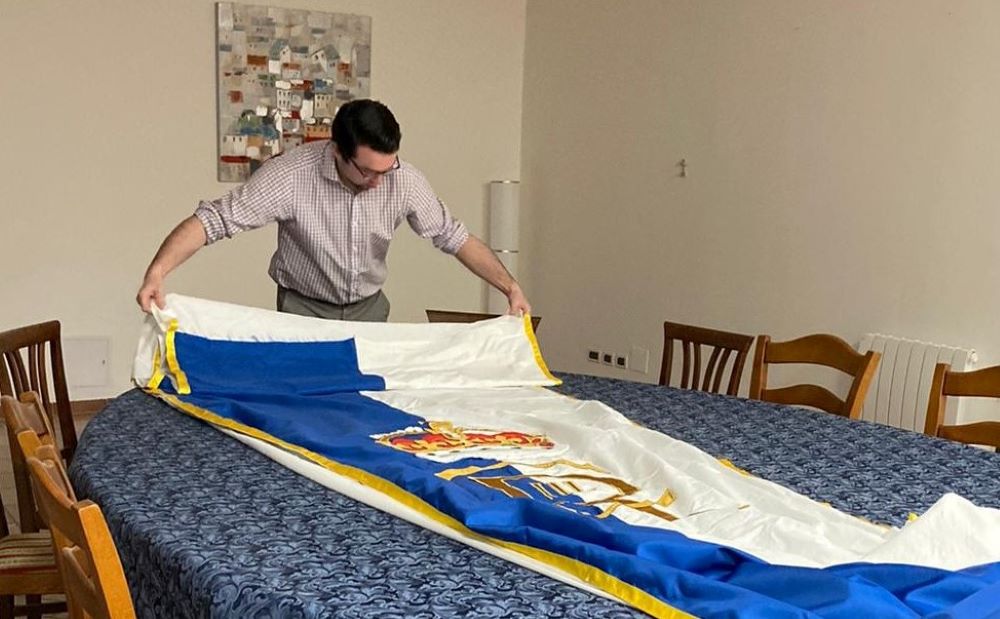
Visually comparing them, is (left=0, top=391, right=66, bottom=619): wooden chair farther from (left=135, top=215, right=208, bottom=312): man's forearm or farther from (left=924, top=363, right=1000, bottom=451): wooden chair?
(left=924, top=363, right=1000, bottom=451): wooden chair

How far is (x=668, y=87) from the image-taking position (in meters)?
4.95

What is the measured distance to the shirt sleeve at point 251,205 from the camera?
2916 mm

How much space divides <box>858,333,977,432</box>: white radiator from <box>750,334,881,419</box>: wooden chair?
3.30 feet

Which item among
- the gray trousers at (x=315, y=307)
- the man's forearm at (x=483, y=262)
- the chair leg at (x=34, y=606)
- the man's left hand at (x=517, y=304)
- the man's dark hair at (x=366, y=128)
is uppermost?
the man's dark hair at (x=366, y=128)

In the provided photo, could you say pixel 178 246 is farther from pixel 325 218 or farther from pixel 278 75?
pixel 278 75

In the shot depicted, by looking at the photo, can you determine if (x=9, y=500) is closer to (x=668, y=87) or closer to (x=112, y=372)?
(x=112, y=372)

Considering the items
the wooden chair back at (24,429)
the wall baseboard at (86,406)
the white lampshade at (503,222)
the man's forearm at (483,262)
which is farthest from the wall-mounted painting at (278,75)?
the wooden chair back at (24,429)

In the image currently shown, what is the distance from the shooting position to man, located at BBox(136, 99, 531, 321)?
287cm

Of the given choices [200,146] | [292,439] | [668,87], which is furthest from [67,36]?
[292,439]

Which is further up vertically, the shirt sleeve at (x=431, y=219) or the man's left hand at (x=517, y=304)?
the shirt sleeve at (x=431, y=219)

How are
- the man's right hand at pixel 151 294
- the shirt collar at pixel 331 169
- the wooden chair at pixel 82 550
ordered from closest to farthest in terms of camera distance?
the wooden chair at pixel 82 550 < the man's right hand at pixel 151 294 < the shirt collar at pixel 331 169

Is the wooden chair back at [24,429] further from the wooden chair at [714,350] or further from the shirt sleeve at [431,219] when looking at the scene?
the wooden chair at [714,350]

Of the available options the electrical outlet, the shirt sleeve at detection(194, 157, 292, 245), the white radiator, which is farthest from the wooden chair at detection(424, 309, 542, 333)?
the electrical outlet

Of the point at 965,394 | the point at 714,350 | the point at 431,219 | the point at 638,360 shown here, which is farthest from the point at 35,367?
the point at 638,360
